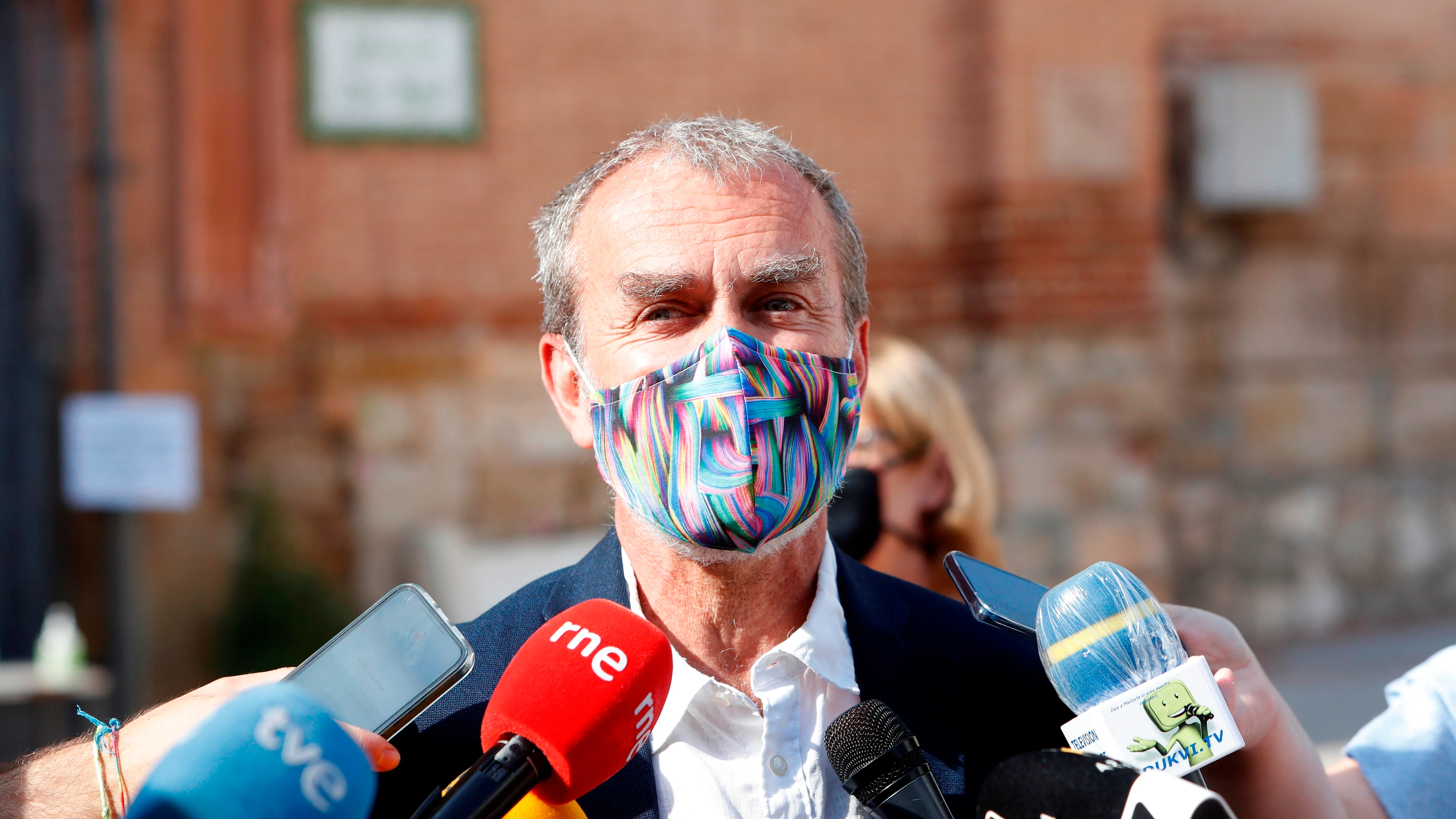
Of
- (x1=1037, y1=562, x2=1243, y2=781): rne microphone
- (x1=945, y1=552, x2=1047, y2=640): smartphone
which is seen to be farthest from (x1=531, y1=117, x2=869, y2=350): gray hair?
(x1=1037, y1=562, x2=1243, y2=781): rne microphone

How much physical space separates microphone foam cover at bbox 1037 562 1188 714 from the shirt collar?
1.52 feet

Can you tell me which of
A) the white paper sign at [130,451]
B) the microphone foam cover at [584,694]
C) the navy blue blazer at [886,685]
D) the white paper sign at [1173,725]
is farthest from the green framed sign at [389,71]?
the white paper sign at [1173,725]

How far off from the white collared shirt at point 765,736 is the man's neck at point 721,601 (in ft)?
0.13

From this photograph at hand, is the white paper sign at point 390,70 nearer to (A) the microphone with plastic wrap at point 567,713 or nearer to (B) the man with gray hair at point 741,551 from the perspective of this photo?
(B) the man with gray hair at point 741,551

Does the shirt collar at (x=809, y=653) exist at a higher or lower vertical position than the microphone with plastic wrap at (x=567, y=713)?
lower

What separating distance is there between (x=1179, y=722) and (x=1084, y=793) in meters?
0.19

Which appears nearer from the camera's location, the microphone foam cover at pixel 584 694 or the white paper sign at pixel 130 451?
the microphone foam cover at pixel 584 694

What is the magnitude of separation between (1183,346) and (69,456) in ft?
18.5

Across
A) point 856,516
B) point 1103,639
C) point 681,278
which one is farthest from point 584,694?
point 856,516

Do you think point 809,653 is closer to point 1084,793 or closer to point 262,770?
point 1084,793

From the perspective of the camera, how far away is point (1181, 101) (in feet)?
22.5

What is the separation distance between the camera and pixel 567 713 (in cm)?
125

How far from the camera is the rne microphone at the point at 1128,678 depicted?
1.22 meters

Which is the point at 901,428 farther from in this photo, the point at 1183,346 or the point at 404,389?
the point at 1183,346
